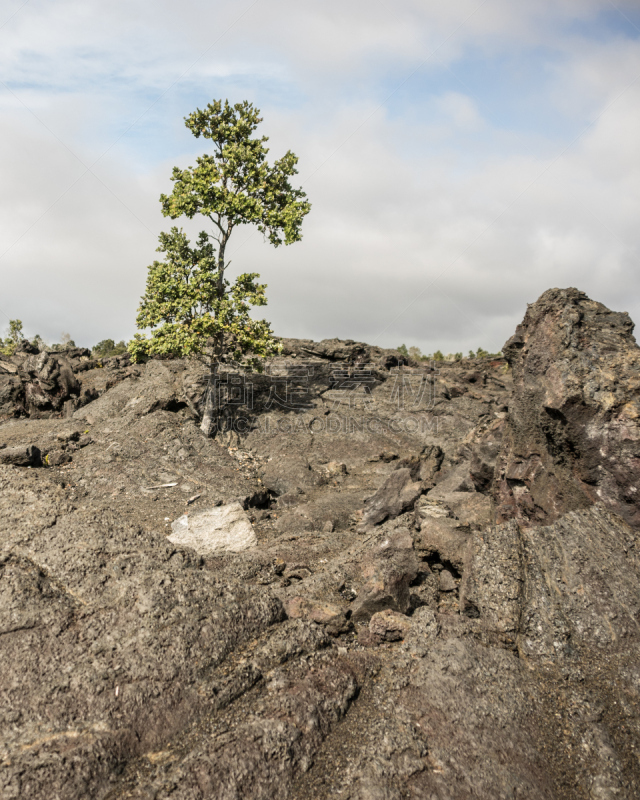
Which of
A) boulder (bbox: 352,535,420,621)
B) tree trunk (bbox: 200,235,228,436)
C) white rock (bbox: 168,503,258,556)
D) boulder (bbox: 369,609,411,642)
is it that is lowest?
white rock (bbox: 168,503,258,556)

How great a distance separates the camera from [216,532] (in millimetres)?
11539

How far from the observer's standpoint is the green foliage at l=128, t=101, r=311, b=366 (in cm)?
1862

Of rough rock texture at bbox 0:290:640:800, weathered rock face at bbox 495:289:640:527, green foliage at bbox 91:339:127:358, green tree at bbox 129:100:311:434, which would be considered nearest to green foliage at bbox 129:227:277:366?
green tree at bbox 129:100:311:434

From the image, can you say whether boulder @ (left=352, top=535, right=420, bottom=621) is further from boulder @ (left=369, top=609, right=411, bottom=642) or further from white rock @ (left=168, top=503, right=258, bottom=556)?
white rock @ (left=168, top=503, right=258, bottom=556)

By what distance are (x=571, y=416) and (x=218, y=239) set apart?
15910 millimetres

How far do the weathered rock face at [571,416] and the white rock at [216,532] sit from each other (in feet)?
18.7

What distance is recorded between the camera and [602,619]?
654 centimetres

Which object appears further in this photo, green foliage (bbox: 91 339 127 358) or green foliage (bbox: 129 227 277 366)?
green foliage (bbox: 91 339 127 358)

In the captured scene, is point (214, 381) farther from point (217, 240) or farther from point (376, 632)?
point (376, 632)

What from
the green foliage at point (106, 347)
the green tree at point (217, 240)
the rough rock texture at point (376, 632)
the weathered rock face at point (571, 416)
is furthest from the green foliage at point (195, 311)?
the green foliage at point (106, 347)

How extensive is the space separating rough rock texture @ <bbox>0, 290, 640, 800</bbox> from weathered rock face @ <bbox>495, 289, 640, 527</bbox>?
0.04 metres

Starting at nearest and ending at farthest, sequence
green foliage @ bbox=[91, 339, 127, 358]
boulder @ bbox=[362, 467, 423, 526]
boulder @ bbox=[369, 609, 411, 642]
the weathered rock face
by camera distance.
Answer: boulder @ bbox=[369, 609, 411, 642] < the weathered rock face < boulder @ bbox=[362, 467, 423, 526] < green foliage @ bbox=[91, 339, 127, 358]

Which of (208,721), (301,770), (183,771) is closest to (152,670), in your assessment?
(208,721)

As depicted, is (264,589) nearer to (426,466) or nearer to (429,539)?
(429,539)
